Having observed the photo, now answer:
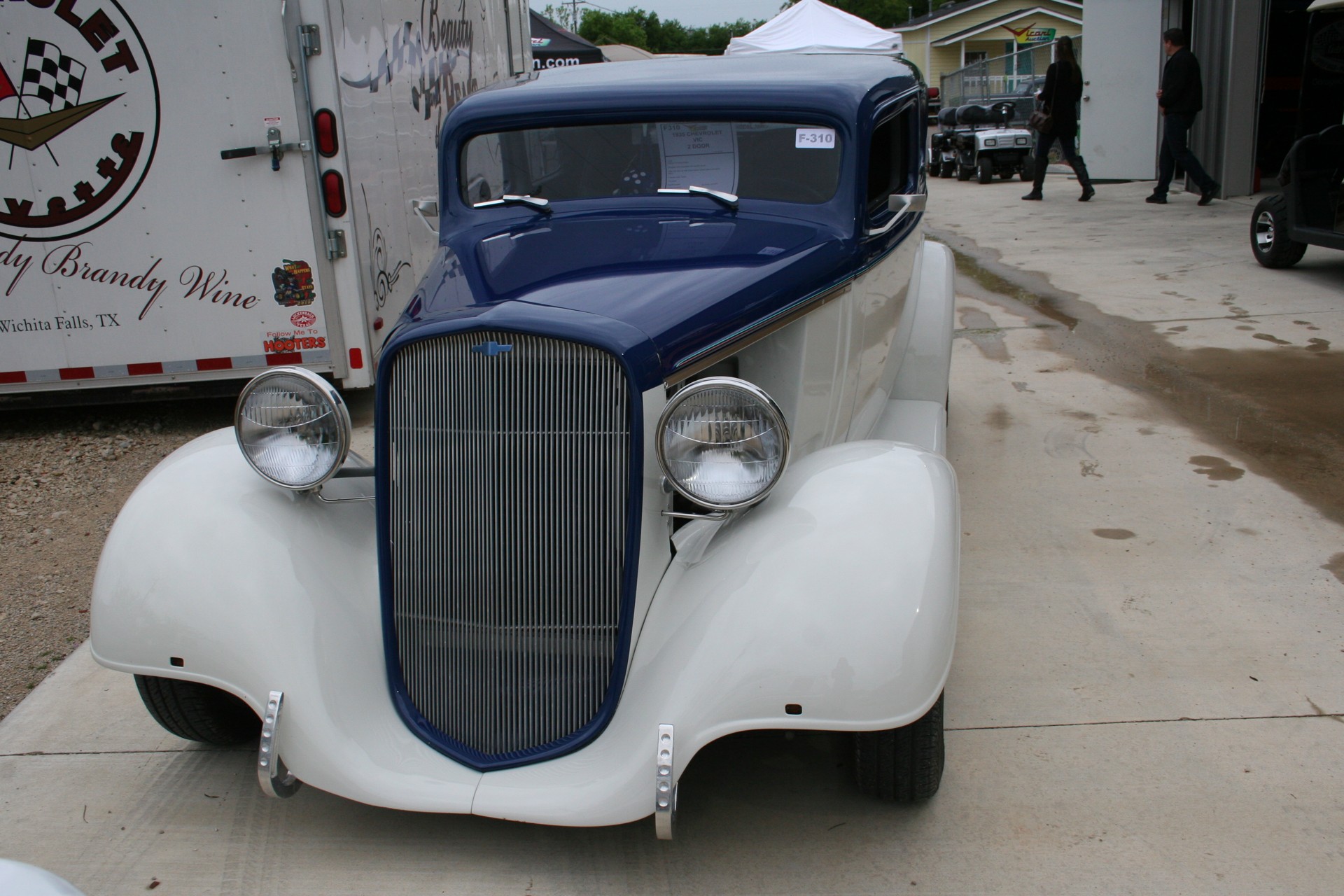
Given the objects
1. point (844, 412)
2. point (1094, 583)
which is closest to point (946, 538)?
point (844, 412)

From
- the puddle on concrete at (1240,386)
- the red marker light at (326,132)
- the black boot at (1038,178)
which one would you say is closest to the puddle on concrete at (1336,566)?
the puddle on concrete at (1240,386)

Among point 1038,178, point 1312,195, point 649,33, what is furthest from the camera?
point 649,33

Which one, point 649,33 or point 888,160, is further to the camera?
point 649,33

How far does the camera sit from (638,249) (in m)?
3.13

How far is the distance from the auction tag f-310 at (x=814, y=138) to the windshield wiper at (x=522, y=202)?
Answer: 2.70 ft

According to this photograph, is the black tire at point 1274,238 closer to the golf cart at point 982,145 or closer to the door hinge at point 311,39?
the door hinge at point 311,39

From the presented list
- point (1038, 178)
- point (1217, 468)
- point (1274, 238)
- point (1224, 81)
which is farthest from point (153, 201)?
point (1038, 178)

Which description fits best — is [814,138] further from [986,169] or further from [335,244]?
[986,169]

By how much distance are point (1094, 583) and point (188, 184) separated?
4.66 m

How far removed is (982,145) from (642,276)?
55.1 ft

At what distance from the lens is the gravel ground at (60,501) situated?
12.9ft

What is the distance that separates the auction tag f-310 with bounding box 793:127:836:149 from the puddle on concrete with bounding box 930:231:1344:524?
8.35 feet

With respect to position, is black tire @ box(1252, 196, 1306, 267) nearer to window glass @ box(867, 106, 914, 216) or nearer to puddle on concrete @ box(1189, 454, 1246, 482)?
puddle on concrete @ box(1189, 454, 1246, 482)

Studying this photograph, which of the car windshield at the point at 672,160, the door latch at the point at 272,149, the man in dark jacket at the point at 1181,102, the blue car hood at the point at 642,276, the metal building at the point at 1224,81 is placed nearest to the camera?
the blue car hood at the point at 642,276
